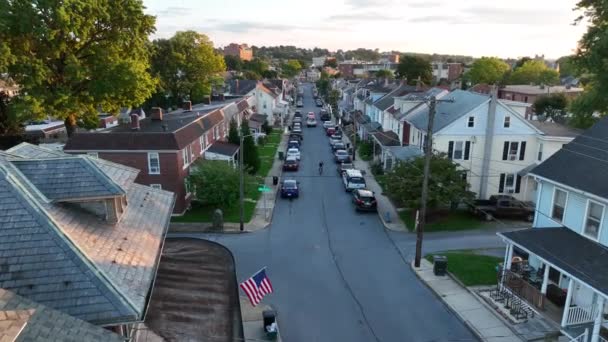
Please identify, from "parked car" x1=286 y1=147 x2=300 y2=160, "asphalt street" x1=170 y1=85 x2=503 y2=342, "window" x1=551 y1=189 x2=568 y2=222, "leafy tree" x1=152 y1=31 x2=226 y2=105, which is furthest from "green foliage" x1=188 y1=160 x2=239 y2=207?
"leafy tree" x1=152 y1=31 x2=226 y2=105

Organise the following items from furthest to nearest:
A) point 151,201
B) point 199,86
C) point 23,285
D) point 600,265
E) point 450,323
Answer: point 199,86 < point 151,201 < point 450,323 < point 600,265 < point 23,285

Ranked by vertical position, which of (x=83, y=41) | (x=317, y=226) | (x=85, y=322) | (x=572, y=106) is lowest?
(x=317, y=226)

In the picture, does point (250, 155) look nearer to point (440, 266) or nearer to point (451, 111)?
point (451, 111)

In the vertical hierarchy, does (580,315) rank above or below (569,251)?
below

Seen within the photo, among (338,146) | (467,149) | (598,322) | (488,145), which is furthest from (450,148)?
(338,146)

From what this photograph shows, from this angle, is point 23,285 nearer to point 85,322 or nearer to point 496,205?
point 85,322

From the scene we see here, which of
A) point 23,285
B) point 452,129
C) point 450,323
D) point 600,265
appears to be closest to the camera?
point 23,285

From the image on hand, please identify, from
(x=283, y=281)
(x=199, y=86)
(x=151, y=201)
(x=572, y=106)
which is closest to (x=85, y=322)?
(x=151, y=201)
